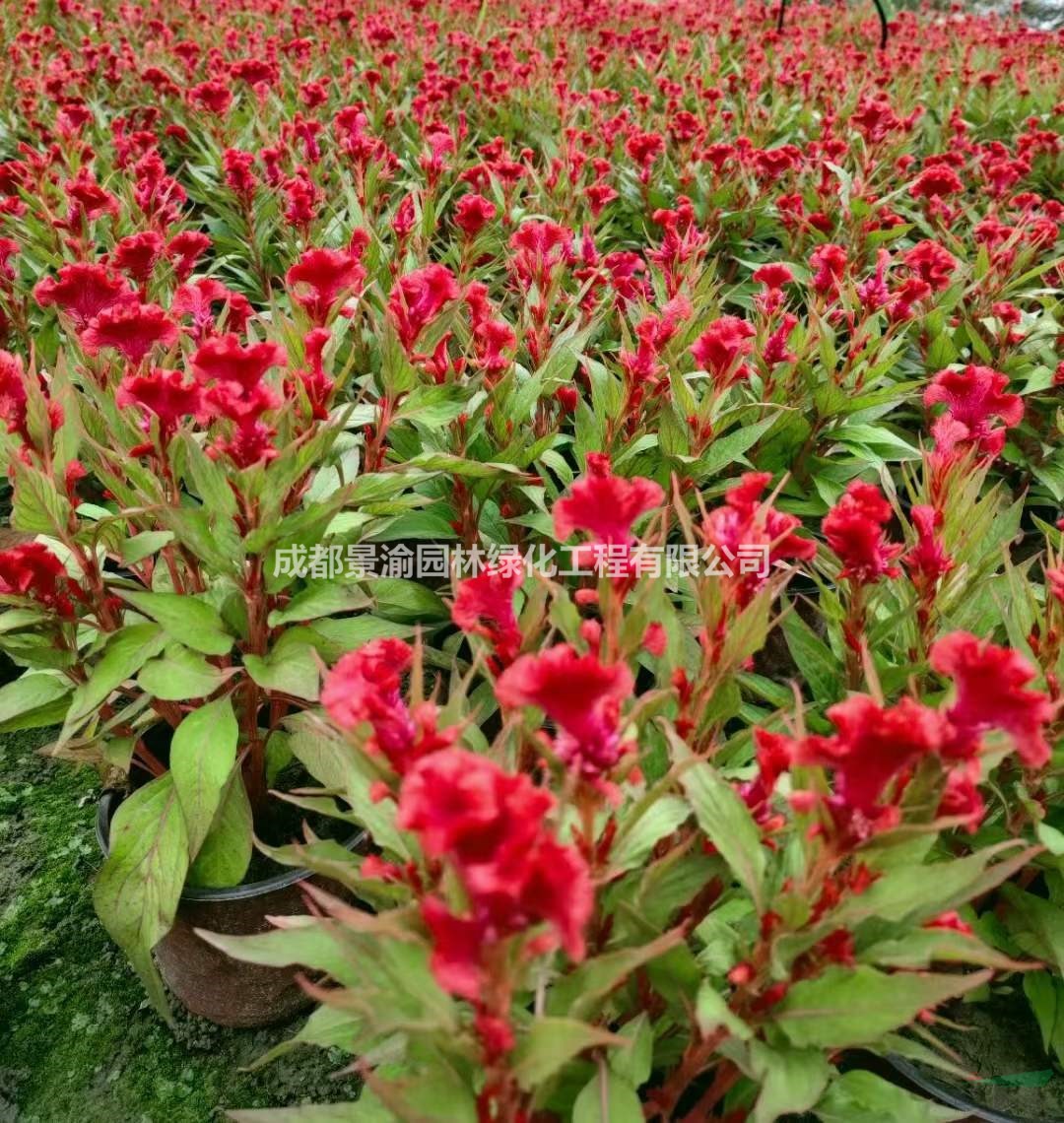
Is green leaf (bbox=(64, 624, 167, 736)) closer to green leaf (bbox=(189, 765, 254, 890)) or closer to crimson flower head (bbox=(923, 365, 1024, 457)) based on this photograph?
green leaf (bbox=(189, 765, 254, 890))

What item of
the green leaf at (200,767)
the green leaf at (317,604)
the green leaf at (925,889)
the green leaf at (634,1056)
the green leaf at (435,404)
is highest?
the green leaf at (435,404)

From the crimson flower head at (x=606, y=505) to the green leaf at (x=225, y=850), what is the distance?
853mm

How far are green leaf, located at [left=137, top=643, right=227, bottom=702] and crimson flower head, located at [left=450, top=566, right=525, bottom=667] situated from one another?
1.58 feet

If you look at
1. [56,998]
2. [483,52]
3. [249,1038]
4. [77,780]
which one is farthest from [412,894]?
[483,52]

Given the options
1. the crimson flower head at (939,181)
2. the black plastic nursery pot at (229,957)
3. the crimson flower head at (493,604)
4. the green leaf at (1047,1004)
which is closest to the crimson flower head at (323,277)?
the crimson flower head at (493,604)

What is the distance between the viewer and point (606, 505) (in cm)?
90

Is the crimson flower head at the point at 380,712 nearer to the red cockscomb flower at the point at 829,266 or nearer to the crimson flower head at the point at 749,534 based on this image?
the crimson flower head at the point at 749,534

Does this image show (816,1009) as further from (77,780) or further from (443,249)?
(443,249)

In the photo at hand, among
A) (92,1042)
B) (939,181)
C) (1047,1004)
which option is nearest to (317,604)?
(92,1042)

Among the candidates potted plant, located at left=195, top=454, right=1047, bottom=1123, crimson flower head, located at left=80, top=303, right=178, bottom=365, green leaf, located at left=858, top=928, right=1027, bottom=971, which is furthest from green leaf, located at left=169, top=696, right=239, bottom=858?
green leaf, located at left=858, top=928, right=1027, bottom=971

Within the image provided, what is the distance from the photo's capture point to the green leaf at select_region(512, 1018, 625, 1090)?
26.7 inches

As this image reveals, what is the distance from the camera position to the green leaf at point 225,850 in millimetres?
1475

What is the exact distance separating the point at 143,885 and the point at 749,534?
1068mm

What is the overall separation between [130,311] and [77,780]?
140 centimetres
